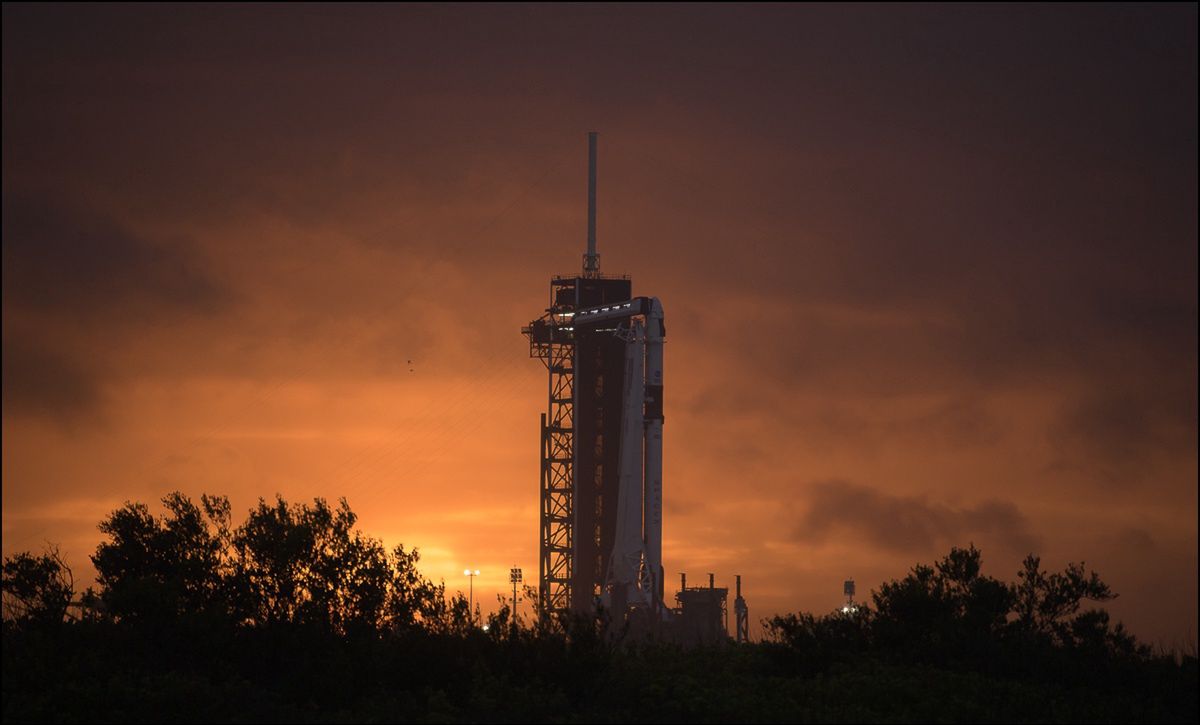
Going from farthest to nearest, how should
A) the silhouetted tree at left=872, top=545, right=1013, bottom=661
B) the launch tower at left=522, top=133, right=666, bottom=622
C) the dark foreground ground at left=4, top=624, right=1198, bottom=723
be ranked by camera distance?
the launch tower at left=522, top=133, right=666, bottom=622 < the silhouetted tree at left=872, top=545, right=1013, bottom=661 < the dark foreground ground at left=4, top=624, right=1198, bottom=723

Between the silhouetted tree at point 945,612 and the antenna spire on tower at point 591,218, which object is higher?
the antenna spire on tower at point 591,218

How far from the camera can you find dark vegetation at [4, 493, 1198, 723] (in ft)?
106

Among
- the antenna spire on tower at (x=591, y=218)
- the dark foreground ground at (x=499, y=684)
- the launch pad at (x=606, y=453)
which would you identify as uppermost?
the antenna spire on tower at (x=591, y=218)

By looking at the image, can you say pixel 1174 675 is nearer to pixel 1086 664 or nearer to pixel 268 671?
pixel 1086 664

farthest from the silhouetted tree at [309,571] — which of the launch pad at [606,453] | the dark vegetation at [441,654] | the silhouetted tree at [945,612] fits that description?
the launch pad at [606,453]

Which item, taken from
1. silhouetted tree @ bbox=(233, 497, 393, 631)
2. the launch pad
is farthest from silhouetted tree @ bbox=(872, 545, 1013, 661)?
the launch pad

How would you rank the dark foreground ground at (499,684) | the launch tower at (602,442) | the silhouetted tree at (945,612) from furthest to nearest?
the launch tower at (602,442) < the silhouetted tree at (945,612) < the dark foreground ground at (499,684)

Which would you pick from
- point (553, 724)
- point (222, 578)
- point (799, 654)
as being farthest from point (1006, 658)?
point (222, 578)

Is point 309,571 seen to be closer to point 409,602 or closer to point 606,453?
point 409,602

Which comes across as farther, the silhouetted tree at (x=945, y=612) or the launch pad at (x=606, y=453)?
the launch pad at (x=606, y=453)

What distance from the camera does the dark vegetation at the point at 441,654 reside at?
32250mm

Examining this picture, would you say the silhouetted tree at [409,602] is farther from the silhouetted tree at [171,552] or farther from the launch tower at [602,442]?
the launch tower at [602,442]

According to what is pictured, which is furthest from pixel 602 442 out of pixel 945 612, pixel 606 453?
pixel 945 612

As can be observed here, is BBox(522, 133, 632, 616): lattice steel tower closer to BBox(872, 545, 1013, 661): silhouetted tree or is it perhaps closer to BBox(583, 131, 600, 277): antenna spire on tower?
BBox(583, 131, 600, 277): antenna spire on tower
